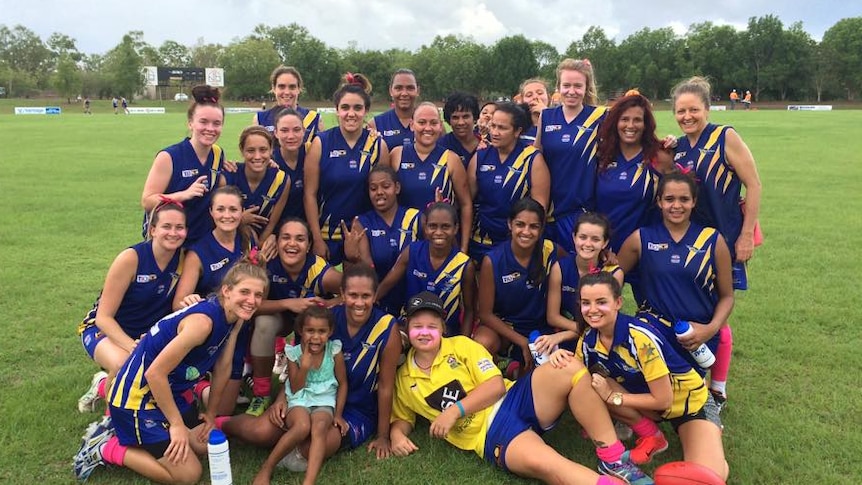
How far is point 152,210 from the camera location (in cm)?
419

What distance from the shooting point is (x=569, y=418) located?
13.5ft

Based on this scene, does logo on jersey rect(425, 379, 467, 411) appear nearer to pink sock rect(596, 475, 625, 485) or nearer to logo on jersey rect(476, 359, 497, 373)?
logo on jersey rect(476, 359, 497, 373)

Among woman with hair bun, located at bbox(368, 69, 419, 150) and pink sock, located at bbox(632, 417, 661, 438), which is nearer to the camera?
pink sock, located at bbox(632, 417, 661, 438)

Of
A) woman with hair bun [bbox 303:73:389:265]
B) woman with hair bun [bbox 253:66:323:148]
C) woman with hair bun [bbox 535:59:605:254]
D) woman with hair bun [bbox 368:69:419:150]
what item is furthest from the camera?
woman with hair bun [bbox 253:66:323:148]

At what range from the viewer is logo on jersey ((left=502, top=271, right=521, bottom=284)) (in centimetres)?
442

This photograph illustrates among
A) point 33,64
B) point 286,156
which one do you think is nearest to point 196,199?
point 286,156

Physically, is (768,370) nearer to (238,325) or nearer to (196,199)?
(238,325)

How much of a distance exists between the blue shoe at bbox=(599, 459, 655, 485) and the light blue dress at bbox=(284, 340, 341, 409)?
1.62 metres

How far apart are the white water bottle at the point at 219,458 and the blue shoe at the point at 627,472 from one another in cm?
200

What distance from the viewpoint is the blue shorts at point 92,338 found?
4043mm

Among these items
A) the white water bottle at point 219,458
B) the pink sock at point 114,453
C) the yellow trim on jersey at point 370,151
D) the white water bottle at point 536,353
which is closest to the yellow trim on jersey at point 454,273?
the white water bottle at point 536,353

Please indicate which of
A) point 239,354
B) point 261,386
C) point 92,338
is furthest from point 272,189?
point 92,338

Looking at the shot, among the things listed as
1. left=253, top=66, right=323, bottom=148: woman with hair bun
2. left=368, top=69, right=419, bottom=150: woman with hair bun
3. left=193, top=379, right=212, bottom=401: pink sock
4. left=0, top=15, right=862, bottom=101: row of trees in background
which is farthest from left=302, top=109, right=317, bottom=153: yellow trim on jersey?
left=0, top=15, right=862, bottom=101: row of trees in background

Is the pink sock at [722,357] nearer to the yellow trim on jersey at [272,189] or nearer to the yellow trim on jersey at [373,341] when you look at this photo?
the yellow trim on jersey at [373,341]
